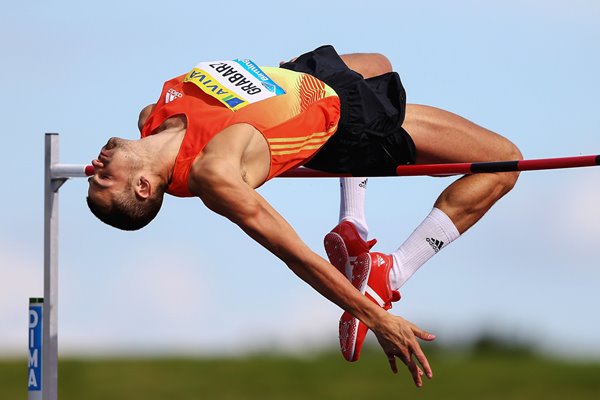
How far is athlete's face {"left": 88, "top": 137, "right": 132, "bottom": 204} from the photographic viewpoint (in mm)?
5363

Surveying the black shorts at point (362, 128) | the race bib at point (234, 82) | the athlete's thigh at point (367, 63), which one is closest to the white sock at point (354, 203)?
the black shorts at point (362, 128)

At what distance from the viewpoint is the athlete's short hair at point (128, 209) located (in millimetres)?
5395

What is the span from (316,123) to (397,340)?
1191 millimetres

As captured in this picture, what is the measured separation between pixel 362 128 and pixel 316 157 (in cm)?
29

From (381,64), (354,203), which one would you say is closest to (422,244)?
(354,203)

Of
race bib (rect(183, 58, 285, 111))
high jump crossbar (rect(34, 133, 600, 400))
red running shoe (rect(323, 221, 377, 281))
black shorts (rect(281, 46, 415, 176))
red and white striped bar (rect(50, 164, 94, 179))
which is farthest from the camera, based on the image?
high jump crossbar (rect(34, 133, 600, 400))

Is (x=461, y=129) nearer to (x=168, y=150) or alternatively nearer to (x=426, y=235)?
(x=426, y=235)

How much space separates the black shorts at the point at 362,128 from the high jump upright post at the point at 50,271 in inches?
61.3

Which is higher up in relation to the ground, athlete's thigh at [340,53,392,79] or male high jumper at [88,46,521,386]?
athlete's thigh at [340,53,392,79]

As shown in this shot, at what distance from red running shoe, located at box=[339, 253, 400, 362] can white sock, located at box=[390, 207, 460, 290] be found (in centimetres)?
5

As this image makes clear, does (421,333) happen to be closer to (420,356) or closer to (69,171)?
Answer: (420,356)

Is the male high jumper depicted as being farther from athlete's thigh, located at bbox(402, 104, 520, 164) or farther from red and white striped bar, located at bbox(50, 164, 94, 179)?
red and white striped bar, located at bbox(50, 164, 94, 179)

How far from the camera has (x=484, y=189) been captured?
6.08 meters

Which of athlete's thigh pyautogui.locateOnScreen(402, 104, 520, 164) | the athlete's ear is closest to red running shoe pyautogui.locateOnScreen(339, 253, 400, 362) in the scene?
athlete's thigh pyautogui.locateOnScreen(402, 104, 520, 164)
